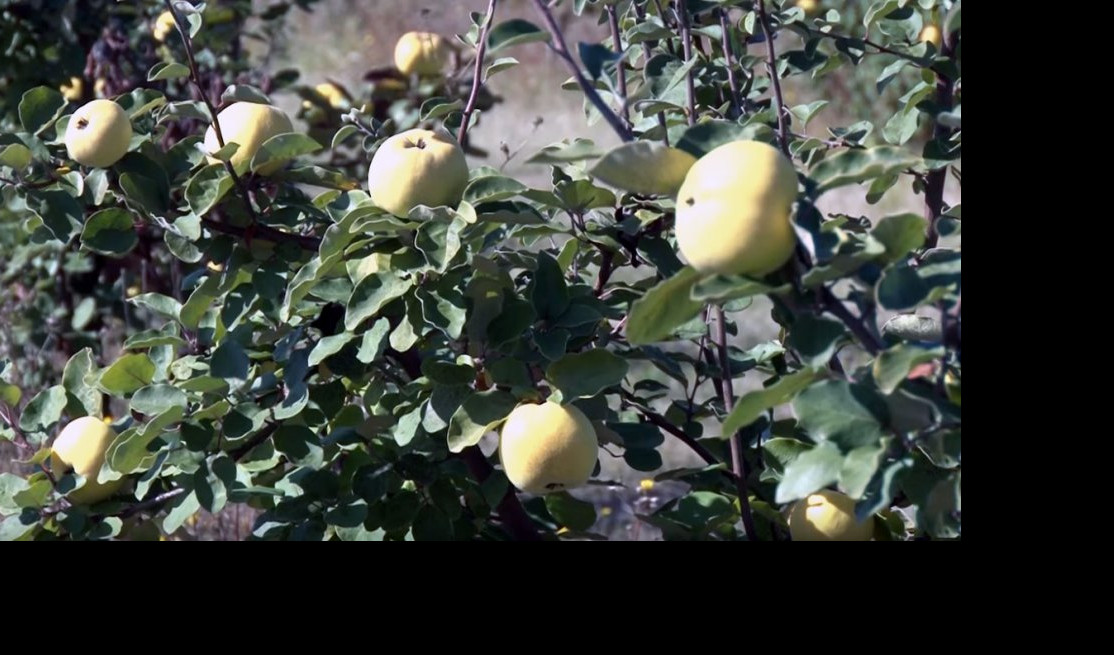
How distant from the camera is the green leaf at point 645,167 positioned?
855 mm

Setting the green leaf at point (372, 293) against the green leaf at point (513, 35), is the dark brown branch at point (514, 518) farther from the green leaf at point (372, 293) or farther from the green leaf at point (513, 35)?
the green leaf at point (513, 35)

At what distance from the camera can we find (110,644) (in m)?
0.78

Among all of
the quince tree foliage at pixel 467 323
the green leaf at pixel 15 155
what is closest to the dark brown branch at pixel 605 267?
the quince tree foliage at pixel 467 323

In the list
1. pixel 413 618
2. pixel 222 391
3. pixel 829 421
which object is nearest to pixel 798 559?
pixel 829 421

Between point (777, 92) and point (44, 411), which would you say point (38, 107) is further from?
point (777, 92)

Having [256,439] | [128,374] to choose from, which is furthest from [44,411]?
[256,439]

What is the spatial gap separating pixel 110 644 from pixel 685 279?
0.46 m

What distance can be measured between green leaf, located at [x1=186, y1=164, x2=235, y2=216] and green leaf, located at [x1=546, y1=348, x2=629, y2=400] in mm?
410

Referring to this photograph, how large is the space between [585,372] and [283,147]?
406mm

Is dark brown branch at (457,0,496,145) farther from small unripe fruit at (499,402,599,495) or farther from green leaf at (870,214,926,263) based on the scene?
green leaf at (870,214,926,263)

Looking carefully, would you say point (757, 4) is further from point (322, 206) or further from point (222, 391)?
point (222, 391)

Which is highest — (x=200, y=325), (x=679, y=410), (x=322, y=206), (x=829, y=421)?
(x=829, y=421)

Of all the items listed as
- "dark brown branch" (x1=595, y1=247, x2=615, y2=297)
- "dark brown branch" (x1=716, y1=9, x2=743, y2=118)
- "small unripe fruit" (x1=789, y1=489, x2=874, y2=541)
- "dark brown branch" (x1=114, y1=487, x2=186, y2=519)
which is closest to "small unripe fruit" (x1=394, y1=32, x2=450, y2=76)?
"dark brown branch" (x1=716, y1=9, x2=743, y2=118)

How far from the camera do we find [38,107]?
1473 mm
